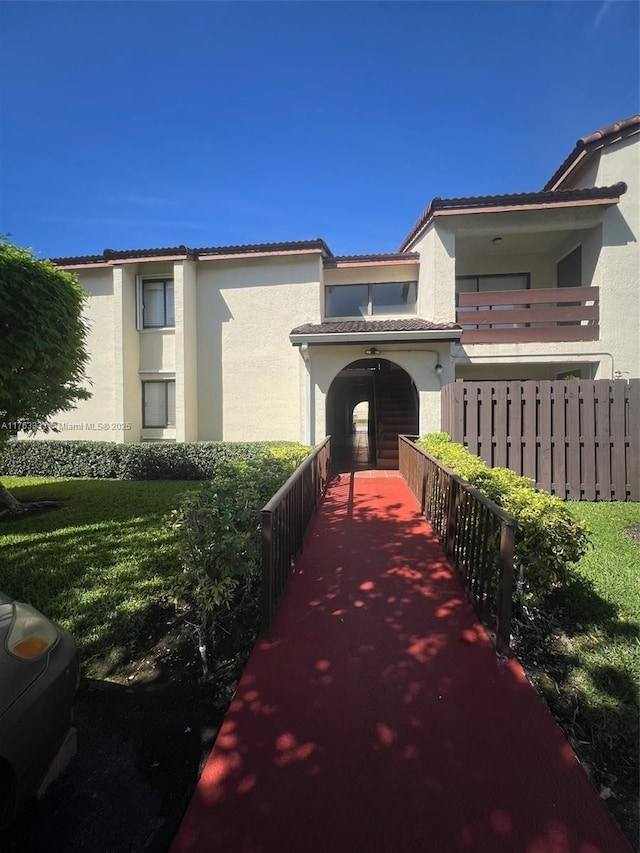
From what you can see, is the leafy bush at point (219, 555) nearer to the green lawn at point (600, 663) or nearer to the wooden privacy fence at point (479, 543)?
the wooden privacy fence at point (479, 543)

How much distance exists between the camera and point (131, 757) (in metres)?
2.18

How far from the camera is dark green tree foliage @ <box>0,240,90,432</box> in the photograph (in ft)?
19.6

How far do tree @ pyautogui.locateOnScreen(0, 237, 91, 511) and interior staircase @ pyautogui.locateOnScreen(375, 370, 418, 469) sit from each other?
305 inches

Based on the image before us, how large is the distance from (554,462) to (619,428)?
1.42m

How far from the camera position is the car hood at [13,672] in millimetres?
1765

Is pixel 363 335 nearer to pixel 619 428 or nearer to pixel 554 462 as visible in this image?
pixel 554 462

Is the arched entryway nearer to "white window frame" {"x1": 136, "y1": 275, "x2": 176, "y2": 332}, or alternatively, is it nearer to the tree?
"white window frame" {"x1": 136, "y1": 275, "x2": 176, "y2": 332}

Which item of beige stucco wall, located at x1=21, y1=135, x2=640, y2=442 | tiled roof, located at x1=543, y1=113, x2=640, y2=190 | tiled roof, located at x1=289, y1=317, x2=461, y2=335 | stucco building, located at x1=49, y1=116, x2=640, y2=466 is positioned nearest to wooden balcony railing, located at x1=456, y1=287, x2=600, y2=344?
stucco building, located at x1=49, y1=116, x2=640, y2=466

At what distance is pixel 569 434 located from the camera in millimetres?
8109

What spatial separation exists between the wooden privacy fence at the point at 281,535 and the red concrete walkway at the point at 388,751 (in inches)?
9.9

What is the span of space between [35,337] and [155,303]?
728 cm

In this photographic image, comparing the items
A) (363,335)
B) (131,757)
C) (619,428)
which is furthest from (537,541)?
(363,335)

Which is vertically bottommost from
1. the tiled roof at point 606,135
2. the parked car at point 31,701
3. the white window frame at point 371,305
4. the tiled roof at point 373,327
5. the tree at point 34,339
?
the parked car at point 31,701

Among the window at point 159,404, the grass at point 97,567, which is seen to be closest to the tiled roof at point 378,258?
the window at point 159,404
